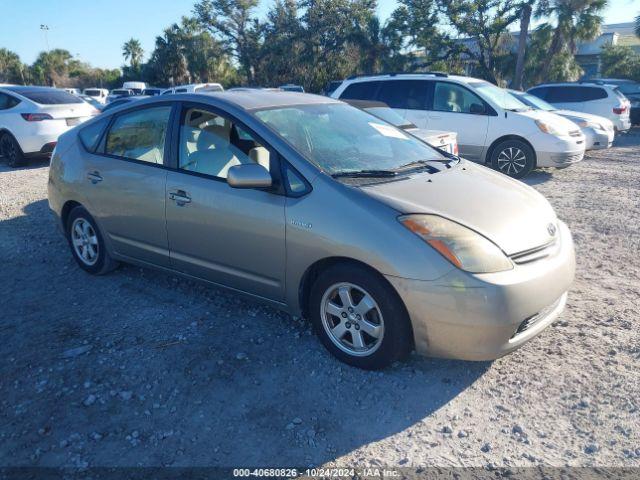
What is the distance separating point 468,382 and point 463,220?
988 mm

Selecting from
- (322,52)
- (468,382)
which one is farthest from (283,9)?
(468,382)

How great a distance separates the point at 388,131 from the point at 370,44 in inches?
1219

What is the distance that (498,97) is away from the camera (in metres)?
9.63

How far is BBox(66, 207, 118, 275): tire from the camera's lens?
4777 millimetres

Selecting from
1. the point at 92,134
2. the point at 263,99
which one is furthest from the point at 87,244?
the point at 263,99

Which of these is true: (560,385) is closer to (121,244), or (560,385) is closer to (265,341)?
(265,341)

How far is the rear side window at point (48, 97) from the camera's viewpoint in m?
11.1

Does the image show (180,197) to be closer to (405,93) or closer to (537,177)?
A: (405,93)

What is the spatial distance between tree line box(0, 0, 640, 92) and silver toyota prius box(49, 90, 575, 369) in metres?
25.6

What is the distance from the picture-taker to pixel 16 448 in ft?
8.86

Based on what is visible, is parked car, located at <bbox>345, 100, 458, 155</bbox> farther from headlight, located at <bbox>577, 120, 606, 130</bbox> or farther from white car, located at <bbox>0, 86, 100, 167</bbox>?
white car, located at <bbox>0, 86, 100, 167</bbox>

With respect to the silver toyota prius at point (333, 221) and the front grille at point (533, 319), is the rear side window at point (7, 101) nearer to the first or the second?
the silver toyota prius at point (333, 221)

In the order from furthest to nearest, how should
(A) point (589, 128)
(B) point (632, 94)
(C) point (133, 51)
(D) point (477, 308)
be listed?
1. (C) point (133, 51)
2. (B) point (632, 94)
3. (A) point (589, 128)
4. (D) point (477, 308)

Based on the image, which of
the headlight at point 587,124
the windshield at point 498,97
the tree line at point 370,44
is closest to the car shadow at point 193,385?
the windshield at point 498,97
